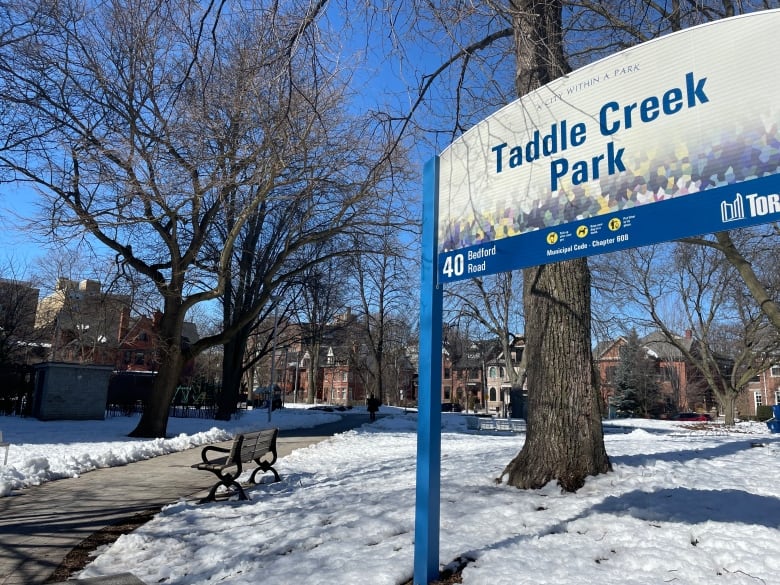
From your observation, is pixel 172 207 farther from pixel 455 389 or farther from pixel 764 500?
pixel 455 389

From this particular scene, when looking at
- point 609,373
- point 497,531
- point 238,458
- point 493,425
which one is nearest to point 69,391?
point 238,458

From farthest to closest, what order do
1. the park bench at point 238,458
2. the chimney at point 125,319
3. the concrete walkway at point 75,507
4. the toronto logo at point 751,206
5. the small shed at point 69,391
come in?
1. the chimney at point 125,319
2. the small shed at point 69,391
3. the park bench at point 238,458
4. the concrete walkway at point 75,507
5. the toronto logo at point 751,206

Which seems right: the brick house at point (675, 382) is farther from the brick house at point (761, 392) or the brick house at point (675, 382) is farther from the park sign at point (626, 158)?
the park sign at point (626, 158)

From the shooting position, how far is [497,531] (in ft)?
14.8

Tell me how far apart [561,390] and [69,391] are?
62.8 ft

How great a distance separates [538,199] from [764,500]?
11.4 ft

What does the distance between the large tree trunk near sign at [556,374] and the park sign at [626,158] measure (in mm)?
2161

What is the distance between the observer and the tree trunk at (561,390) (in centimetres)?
580

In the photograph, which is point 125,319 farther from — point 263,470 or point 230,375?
point 263,470

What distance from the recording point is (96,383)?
20703 mm

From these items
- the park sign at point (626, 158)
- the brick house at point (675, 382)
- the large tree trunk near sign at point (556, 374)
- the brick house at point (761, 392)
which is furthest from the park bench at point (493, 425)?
the brick house at point (761, 392)

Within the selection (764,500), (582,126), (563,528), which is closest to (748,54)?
(582,126)

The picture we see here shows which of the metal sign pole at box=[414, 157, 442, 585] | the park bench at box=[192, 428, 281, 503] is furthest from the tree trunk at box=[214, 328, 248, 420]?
the metal sign pole at box=[414, 157, 442, 585]

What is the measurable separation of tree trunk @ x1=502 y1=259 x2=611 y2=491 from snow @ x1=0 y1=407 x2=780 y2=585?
0.71ft
